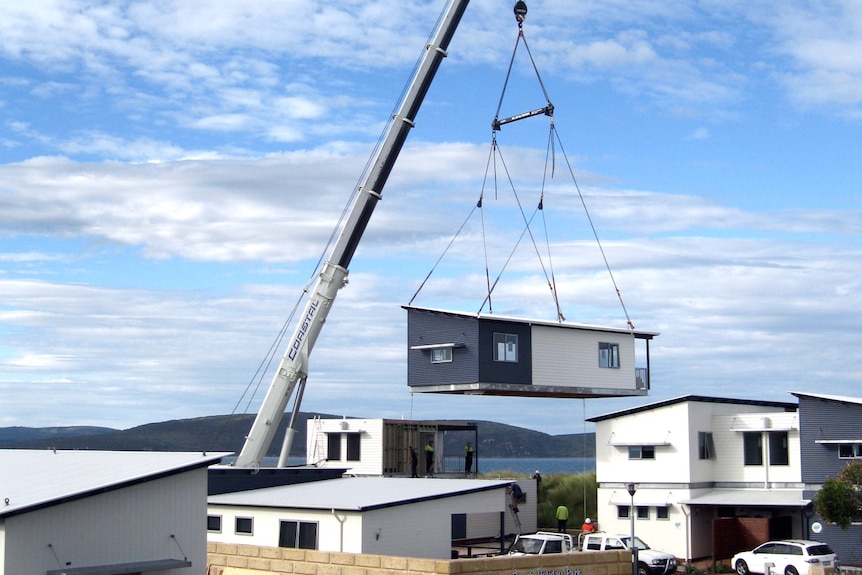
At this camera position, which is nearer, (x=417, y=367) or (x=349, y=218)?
(x=349, y=218)

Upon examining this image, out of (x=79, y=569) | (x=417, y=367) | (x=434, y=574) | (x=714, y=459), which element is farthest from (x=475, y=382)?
(x=79, y=569)

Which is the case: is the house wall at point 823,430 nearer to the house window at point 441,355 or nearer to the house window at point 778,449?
the house window at point 778,449

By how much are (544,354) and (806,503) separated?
11936 mm

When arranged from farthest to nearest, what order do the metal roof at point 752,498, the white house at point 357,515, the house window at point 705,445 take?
the house window at point 705,445
the metal roof at point 752,498
the white house at point 357,515

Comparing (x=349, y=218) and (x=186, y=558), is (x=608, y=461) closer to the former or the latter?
(x=349, y=218)

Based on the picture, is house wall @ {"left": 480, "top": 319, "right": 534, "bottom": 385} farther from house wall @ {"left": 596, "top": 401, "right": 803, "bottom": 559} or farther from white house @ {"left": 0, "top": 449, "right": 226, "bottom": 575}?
white house @ {"left": 0, "top": 449, "right": 226, "bottom": 575}

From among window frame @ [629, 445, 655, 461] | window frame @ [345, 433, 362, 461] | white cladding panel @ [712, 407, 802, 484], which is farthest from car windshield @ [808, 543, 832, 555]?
window frame @ [345, 433, 362, 461]

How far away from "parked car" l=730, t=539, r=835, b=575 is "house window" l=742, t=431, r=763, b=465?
21.4 ft

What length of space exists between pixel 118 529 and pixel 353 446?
27953 mm

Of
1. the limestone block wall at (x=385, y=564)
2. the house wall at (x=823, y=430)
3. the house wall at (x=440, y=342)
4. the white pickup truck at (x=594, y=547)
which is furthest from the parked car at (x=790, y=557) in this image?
the house wall at (x=440, y=342)

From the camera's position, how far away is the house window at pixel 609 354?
47491 mm

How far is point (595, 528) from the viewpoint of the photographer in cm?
4881

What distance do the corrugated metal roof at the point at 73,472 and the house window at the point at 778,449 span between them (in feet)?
86.7

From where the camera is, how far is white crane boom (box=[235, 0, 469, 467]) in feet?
129
